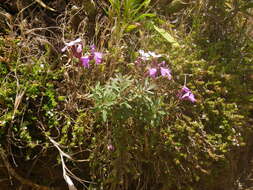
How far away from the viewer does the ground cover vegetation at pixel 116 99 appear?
1735mm

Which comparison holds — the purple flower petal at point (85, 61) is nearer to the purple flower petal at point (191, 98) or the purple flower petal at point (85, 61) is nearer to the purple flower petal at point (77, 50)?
the purple flower petal at point (77, 50)

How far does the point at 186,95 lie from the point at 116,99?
0.40 meters

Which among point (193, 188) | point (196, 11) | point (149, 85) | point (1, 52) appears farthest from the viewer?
point (196, 11)

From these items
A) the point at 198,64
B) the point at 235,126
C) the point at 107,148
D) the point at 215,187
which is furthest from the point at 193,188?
the point at 198,64

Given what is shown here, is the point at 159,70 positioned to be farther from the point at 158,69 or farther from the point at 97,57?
the point at 97,57

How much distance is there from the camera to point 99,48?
2070 millimetres

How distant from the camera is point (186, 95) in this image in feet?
6.00

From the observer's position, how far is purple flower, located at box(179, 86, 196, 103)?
1.83m

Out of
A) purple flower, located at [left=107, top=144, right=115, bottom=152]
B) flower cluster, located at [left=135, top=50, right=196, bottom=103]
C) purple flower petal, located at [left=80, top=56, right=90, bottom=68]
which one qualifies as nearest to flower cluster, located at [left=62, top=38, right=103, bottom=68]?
purple flower petal, located at [left=80, top=56, right=90, bottom=68]

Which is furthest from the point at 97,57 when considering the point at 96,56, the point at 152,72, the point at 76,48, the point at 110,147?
the point at 110,147

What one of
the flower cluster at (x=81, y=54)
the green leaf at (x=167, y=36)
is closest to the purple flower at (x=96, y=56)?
the flower cluster at (x=81, y=54)

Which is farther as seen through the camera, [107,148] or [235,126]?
[235,126]

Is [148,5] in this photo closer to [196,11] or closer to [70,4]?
[196,11]

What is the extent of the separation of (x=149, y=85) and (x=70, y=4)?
82 centimetres
